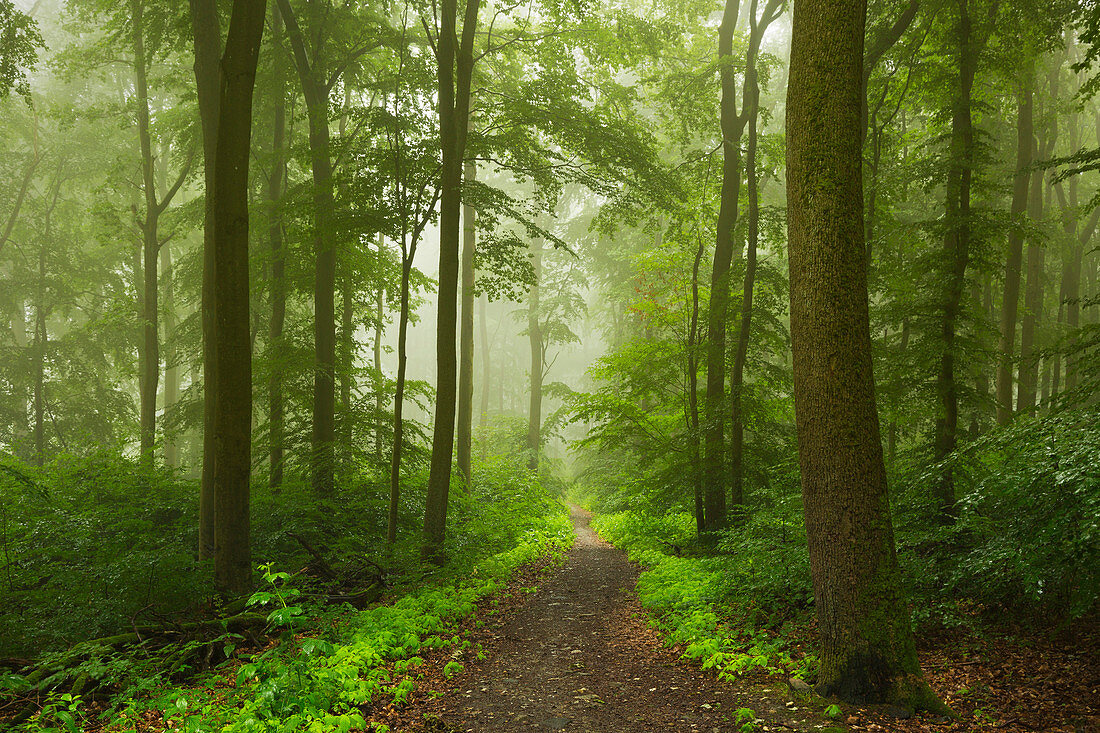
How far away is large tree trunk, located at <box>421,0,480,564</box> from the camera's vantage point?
30.0 feet

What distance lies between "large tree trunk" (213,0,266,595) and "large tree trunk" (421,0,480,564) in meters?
2.94

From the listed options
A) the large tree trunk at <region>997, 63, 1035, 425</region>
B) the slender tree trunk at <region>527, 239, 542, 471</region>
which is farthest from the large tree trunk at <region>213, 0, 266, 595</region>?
the slender tree trunk at <region>527, 239, 542, 471</region>

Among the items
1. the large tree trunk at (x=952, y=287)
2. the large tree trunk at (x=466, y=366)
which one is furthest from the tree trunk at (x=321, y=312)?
the large tree trunk at (x=952, y=287)

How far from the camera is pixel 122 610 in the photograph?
21.7 ft

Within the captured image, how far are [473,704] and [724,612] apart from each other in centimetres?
324

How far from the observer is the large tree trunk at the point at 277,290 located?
11.5 meters

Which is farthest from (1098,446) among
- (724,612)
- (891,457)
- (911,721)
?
(891,457)

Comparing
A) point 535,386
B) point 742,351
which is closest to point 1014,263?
point 742,351

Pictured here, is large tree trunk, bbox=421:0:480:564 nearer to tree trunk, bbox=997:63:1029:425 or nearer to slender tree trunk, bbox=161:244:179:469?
tree trunk, bbox=997:63:1029:425

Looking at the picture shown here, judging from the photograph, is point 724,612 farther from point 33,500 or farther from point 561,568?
point 33,500

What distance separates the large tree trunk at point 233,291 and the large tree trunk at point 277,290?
3.96 meters

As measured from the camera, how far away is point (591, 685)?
543 cm

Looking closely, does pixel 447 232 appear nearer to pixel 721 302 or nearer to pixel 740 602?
pixel 721 302

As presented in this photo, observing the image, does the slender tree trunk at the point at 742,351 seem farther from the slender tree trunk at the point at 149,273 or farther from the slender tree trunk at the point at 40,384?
the slender tree trunk at the point at 40,384
